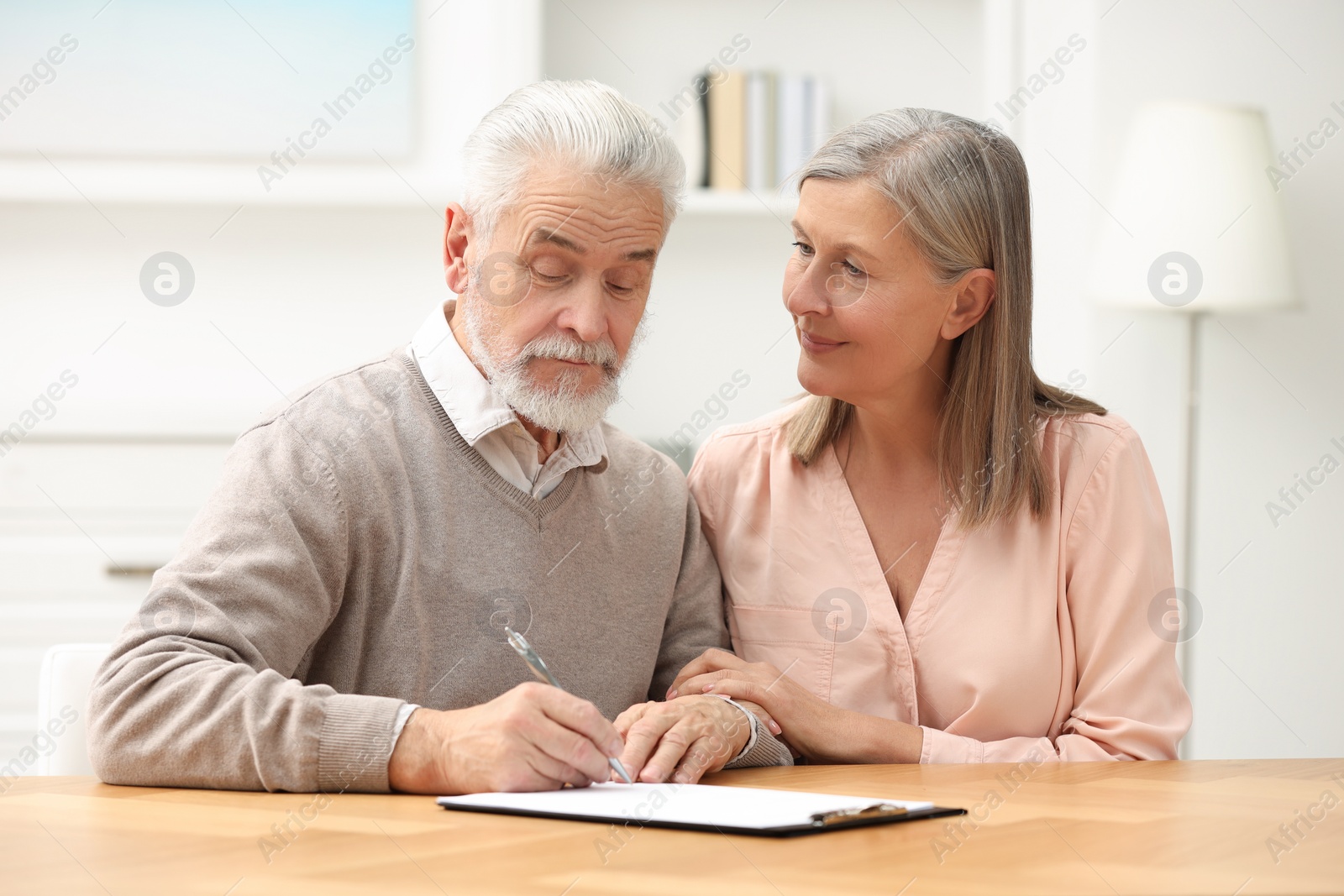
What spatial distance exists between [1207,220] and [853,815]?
231 centimetres

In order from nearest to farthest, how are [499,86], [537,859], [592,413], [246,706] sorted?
[537,859] → [246,706] → [592,413] → [499,86]

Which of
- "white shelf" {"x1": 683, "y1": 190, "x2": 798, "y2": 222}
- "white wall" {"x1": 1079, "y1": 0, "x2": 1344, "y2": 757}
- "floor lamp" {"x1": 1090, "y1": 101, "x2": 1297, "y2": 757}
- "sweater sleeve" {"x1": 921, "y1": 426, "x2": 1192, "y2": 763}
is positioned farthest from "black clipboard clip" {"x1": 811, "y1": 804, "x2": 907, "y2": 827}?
"white shelf" {"x1": 683, "y1": 190, "x2": 798, "y2": 222}

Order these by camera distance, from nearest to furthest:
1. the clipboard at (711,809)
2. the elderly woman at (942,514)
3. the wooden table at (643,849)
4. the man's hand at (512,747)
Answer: the wooden table at (643,849)
the clipboard at (711,809)
the man's hand at (512,747)
the elderly woman at (942,514)

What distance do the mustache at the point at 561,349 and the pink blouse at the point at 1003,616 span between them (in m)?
0.41

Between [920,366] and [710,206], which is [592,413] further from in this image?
[710,206]

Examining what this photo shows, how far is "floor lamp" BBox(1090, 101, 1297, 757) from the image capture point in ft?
9.66

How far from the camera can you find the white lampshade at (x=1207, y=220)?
294 cm

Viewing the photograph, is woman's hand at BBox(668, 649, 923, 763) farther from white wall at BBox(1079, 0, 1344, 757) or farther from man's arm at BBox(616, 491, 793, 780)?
white wall at BBox(1079, 0, 1344, 757)

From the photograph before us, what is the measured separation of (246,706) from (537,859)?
39cm

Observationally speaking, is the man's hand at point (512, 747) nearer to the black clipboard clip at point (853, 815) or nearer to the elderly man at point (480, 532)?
the elderly man at point (480, 532)

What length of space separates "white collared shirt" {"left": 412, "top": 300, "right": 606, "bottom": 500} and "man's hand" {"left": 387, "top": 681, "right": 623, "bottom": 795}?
0.44 m

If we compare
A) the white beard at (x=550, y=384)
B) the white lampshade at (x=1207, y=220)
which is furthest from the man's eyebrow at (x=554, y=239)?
the white lampshade at (x=1207, y=220)

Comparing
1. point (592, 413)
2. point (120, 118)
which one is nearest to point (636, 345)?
point (592, 413)

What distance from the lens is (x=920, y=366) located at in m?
1.83
